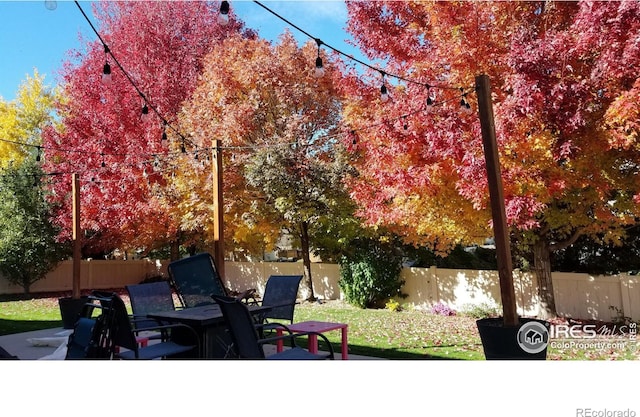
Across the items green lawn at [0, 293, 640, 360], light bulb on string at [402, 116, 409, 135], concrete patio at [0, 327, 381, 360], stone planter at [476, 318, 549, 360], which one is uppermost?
light bulb on string at [402, 116, 409, 135]

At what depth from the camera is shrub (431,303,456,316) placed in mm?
8828

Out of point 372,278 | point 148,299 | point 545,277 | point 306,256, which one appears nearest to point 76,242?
point 148,299

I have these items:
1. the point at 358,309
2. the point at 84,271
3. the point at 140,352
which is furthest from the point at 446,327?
the point at 84,271

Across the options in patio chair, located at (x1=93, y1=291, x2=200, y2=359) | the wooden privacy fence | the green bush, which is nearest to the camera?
patio chair, located at (x1=93, y1=291, x2=200, y2=359)

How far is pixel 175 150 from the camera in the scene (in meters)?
11.2

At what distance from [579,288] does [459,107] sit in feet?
10.9

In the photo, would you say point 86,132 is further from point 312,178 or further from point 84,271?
point 312,178

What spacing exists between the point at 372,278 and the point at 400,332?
2.95 meters

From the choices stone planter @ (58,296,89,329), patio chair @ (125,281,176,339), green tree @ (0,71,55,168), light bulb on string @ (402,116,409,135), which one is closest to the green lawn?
stone planter @ (58,296,89,329)

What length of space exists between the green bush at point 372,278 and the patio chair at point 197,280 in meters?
4.95

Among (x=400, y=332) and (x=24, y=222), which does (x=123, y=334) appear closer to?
(x=400, y=332)

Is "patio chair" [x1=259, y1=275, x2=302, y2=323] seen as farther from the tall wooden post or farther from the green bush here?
the green bush

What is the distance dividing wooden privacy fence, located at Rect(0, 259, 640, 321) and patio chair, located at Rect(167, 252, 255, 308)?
4836 millimetres

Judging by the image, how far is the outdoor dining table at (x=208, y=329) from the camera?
3873mm
